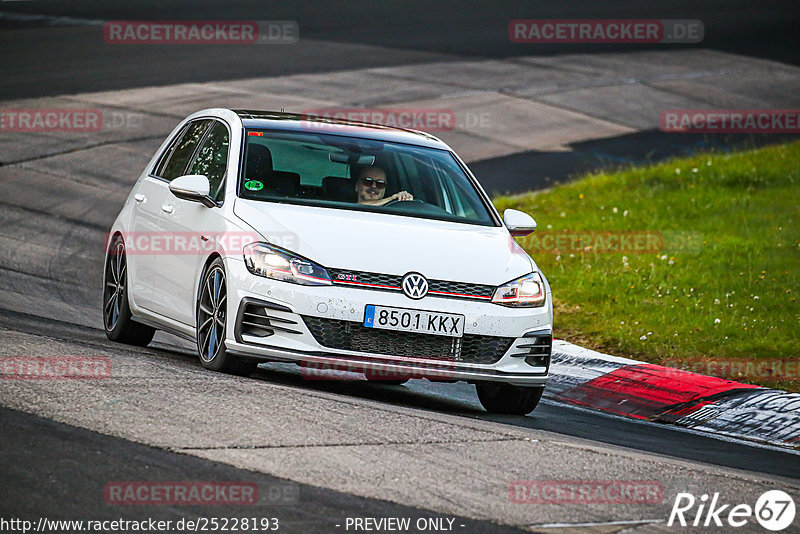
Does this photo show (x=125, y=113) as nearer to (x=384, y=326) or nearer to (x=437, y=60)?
(x=437, y=60)

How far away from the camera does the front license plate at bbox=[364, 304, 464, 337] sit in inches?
301

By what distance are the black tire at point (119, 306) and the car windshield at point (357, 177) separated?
1.52 m

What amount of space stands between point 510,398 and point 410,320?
1.21 metres

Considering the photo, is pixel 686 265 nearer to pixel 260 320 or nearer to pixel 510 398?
pixel 510 398

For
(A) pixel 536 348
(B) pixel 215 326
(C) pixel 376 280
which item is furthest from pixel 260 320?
(A) pixel 536 348

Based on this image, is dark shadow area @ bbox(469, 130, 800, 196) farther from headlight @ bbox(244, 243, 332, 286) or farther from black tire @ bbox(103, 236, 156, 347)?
headlight @ bbox(244, 243, 332, 286)

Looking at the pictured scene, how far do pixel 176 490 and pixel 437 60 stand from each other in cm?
2366

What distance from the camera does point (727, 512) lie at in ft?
19.6

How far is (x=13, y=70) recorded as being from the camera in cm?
2516

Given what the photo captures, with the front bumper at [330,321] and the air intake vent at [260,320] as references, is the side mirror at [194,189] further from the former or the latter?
the air intake vent at [260,320]

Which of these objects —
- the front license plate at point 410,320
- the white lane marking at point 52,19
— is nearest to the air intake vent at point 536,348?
the front license plate at point 410,320

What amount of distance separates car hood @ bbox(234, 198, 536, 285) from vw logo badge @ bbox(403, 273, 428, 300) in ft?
0.13

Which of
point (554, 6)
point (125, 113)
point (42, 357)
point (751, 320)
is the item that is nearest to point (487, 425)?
point (42, 357)

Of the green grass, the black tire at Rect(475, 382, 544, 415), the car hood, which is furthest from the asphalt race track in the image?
the green grass
